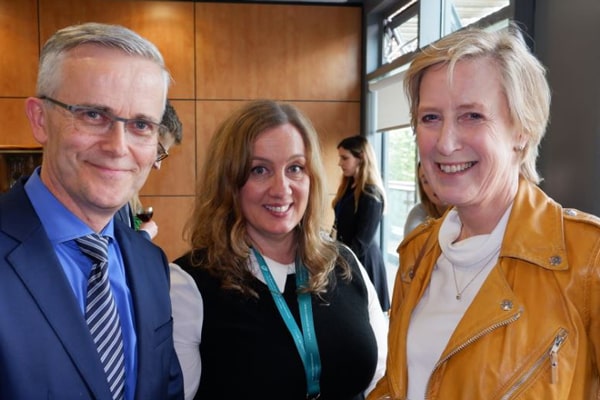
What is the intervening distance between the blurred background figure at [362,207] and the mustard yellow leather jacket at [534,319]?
3.21m

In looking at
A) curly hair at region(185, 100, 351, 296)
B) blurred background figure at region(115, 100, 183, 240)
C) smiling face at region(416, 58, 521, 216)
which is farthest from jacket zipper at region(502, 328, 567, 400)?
blurred background figure at region(115, 100, 183, 240)

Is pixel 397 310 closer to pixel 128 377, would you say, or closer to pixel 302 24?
pixel 128 377

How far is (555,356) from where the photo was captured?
1066mm

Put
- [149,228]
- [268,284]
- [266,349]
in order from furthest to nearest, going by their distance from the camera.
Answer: [149,228] < [268,284] < [266,349]

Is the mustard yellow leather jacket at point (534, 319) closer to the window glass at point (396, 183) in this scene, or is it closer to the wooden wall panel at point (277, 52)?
the window glass at point (396, 183)

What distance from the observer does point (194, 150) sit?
6238mm

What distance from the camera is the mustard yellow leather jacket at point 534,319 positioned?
42.1 inches

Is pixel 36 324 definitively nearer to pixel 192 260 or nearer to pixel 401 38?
pixel 192 260

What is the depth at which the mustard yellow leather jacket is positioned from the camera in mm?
1069

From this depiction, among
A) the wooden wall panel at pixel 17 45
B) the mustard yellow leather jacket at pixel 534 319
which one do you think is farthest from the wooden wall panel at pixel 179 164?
the mustard yellow leather jacket at pixel 534 319

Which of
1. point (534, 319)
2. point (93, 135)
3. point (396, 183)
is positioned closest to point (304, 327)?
point (534, 319)

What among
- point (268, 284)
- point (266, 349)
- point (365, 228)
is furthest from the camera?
point (365, 228)

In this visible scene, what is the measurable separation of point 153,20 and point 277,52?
4.92 ft

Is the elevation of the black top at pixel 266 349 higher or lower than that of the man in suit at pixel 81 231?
lower
